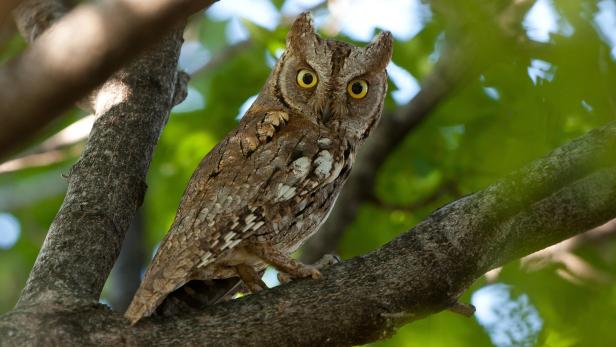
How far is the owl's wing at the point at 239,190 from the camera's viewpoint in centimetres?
324

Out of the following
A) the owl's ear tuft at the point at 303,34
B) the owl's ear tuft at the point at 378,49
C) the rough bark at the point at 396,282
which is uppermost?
the owl's ear tuft at the point at 303,34

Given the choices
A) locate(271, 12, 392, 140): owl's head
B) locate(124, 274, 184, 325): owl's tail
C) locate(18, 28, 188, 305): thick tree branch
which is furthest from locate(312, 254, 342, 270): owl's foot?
locate(271, 12, 392, 140): owl's head

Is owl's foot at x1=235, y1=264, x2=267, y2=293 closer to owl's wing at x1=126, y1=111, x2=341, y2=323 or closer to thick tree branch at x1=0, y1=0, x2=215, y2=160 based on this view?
owl's wing at x1=126, y1=111, x2=341, y2=323

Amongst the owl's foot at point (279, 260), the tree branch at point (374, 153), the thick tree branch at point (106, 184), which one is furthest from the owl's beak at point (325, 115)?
the tree branch at point (374, 153)

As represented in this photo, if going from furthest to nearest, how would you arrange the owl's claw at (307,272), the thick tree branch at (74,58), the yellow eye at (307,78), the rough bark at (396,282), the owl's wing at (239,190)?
1. the yellow eye at (307,78)
2. the owl's wing at (239,190)
3. the owl's claw at (307,272)
4. the rough bark at (396,282)
5. the thick tree branch at (74,58)

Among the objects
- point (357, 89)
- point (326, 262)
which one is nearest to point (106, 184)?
point (326, 262)

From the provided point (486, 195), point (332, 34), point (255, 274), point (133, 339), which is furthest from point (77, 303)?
point (332, 34)

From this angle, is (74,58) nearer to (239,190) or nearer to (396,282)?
(396,282)

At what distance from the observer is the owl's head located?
4.27m

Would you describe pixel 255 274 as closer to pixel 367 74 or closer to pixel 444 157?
pixel 367 74

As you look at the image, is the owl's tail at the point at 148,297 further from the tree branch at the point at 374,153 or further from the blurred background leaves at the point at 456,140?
the tree branch at the point at 374,153

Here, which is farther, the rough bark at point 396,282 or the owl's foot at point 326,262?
the owl's foot at point 326,262

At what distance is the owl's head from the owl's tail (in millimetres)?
1394

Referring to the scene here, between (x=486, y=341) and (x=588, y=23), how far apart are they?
9.02 ft
